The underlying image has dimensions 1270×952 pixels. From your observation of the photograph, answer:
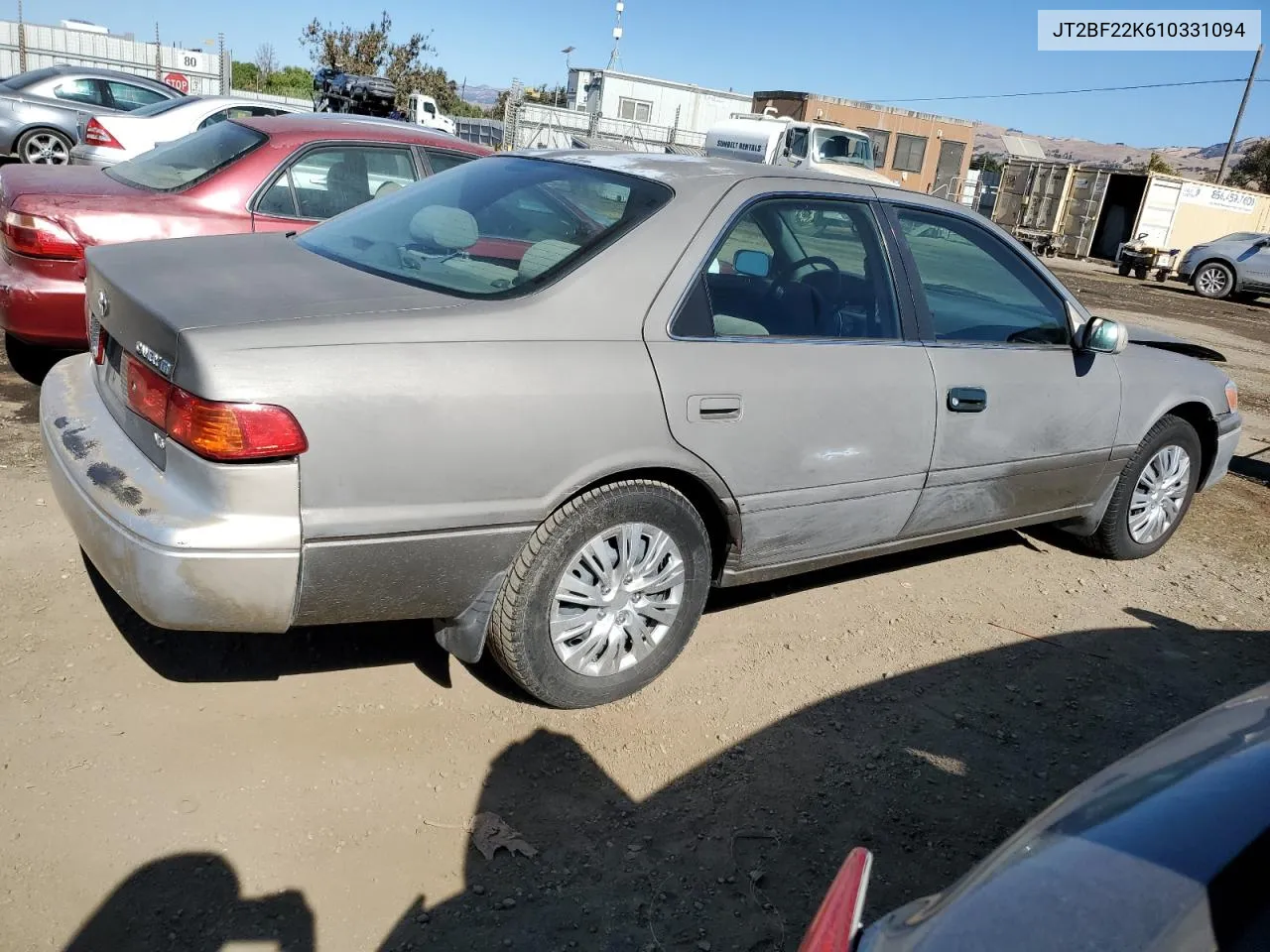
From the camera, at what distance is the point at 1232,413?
17.2 ft

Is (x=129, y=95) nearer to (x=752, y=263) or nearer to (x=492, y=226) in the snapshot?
(x=492, y=226)

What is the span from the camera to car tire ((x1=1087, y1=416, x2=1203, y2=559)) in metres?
4.84

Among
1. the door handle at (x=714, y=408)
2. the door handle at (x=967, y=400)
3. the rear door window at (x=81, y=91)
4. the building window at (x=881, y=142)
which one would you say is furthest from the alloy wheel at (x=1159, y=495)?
the building window at (x=881, y=142)

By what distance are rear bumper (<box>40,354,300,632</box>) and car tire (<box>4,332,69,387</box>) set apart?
371 cm

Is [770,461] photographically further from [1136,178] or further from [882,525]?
[1136,178]

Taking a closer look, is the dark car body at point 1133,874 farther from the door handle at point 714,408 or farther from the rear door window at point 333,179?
the rear door window at point 333,179

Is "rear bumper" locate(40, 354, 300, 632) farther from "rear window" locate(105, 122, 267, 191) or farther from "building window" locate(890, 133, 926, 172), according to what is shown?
"building window" locate(890, 133, 926, 172)

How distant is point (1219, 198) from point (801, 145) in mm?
15181

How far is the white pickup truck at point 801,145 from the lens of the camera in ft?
74.3

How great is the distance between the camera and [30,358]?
6148mm

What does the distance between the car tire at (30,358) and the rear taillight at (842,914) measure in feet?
18.9

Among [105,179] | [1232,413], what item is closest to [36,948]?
[105,179]

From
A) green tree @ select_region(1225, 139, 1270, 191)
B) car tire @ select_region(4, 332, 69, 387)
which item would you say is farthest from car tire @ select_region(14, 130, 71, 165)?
green tree @ select_region(1225, 139, 1270, 191)

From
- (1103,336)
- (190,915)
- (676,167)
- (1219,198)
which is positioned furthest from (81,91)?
(1219,198)
